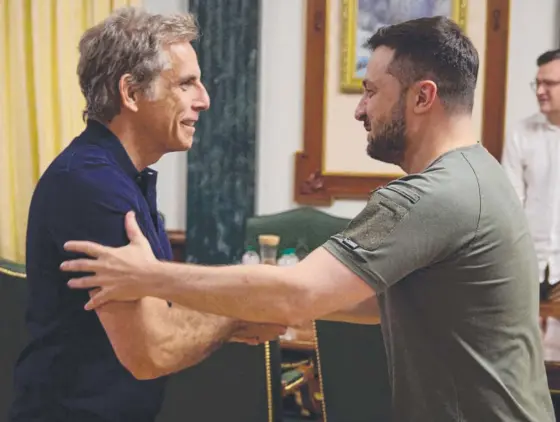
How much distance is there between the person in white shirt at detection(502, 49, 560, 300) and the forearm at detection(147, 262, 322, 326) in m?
2.52

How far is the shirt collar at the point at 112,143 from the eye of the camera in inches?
53.4

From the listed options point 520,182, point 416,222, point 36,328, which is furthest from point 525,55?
point 36,328

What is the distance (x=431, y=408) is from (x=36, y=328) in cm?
73

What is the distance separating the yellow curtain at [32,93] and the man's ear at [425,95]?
2.25 meters

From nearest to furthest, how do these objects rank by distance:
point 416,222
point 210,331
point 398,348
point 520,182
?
point 416,222
point 398,348
point 210,331
point 520,182

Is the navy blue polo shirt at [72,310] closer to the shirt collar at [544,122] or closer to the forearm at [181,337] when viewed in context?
the forearm at [181,337]

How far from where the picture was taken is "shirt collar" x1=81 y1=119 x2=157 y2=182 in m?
1.36

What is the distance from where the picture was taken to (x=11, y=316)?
193 cm

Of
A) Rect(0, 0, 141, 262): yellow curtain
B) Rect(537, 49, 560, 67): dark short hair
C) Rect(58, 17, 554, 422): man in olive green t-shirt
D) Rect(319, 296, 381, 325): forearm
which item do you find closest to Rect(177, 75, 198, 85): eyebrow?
Rect(58, 17, 554, 422): man in olive green t-shirt

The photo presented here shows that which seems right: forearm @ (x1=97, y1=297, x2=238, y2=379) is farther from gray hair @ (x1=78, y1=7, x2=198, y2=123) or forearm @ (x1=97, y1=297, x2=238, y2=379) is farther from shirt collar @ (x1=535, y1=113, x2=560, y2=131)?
shirt collar @ (x1=535, y1=113, x2=560, y2=131)

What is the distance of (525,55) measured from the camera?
3.62 m

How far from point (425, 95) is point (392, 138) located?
0.10 metres

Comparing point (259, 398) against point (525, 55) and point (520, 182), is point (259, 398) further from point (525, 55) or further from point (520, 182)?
point (525, 55)

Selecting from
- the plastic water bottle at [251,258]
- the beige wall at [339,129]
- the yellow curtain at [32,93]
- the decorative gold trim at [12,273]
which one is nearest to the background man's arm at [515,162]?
the beige wall at [339,129]
